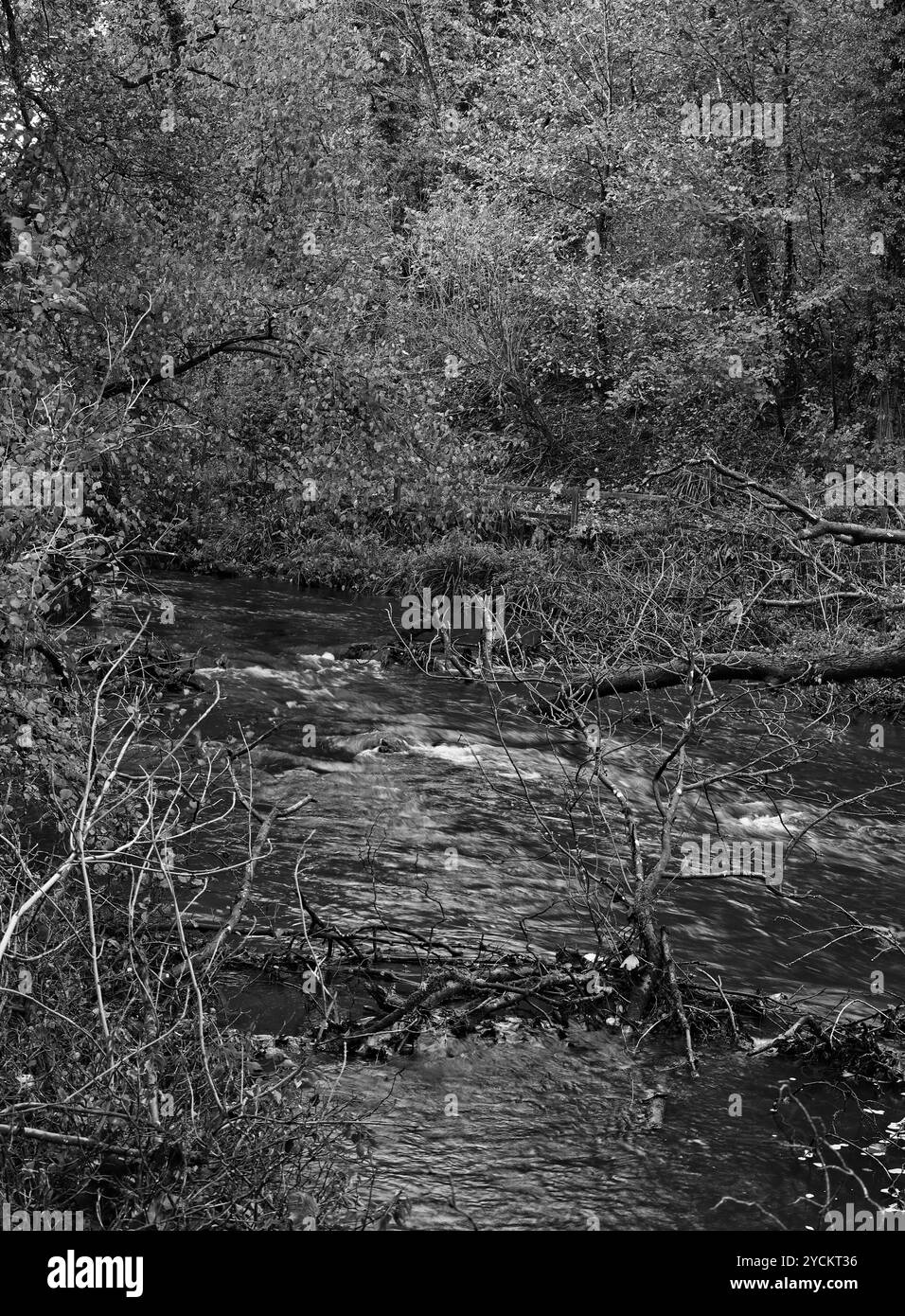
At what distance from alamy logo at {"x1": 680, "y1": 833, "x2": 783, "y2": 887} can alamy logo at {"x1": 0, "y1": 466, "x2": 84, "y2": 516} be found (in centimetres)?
607

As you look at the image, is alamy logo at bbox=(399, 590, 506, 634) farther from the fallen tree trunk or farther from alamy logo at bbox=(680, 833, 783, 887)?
the fallen tree trunk

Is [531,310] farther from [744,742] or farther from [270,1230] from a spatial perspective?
[270,1230]

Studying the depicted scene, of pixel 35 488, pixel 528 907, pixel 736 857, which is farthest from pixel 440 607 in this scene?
pixel 35 488

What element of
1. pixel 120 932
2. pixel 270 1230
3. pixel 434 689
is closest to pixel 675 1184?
pixel 270 1230

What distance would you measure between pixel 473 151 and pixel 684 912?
28.1 metres

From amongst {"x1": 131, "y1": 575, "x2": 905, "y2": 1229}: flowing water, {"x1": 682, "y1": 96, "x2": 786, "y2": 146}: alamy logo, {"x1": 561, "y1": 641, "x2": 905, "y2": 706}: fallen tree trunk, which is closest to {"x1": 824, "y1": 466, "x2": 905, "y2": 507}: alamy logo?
{"x1": 131, "y1": 575, "x2": 905, "y2": 1229}: flowing water

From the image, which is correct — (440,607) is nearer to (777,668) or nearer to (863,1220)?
(777,668)

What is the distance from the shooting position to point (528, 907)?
10367 mm

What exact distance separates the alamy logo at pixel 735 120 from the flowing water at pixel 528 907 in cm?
1405

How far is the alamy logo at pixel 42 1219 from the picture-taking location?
4.78 m

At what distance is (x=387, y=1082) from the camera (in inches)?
284

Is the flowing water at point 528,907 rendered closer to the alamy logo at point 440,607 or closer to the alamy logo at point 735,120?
the alamy logo at point 440,607

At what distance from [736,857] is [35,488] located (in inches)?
303
